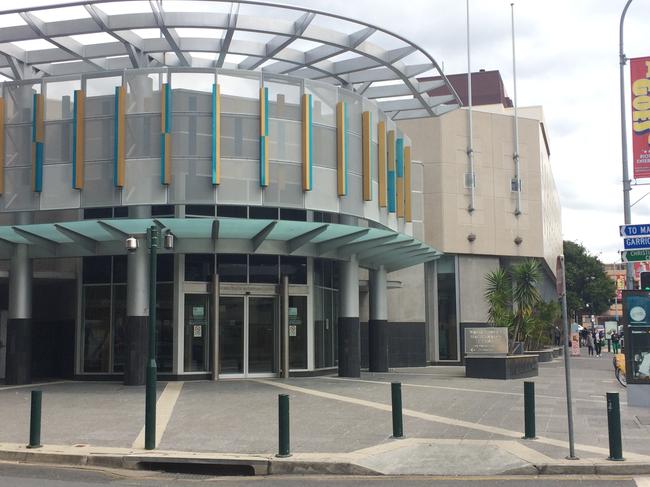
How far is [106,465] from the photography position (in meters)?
10.9

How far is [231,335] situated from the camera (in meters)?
23.5

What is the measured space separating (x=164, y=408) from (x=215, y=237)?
7.23 metres

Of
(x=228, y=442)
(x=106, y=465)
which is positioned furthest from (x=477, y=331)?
(x=106, y=465)

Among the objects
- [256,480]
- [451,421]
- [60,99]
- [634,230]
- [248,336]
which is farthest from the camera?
[248,336]

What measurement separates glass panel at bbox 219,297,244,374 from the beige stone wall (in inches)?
564

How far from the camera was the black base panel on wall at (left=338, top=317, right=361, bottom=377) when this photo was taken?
25.1 metres

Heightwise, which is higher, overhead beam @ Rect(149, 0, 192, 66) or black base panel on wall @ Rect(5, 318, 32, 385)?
overhead beam @ Rect(149, 0, 192, 66)

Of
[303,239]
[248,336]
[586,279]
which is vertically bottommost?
[248,336]

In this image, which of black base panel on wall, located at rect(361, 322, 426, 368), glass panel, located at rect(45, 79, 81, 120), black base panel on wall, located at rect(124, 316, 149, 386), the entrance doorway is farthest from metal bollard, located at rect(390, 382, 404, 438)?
black base panel on wall, located at rect(361, 322, 426, 368)

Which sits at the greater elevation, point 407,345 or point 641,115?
point 641,115

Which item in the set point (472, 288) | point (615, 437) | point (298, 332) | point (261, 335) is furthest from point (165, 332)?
point (472, 288)

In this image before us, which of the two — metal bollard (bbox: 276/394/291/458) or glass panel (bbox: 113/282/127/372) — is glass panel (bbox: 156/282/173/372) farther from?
metal bollard (bbox: 276/394/291/458)

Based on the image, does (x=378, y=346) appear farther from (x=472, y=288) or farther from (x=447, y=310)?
(x=472, y=288)

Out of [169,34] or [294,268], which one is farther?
[294,268]
